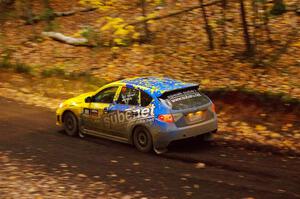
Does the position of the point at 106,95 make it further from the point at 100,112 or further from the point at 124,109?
the point at 124,109

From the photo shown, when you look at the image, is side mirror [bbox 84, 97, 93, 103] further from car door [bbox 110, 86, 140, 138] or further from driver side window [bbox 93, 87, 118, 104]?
car door [bbox 110, 86, 140, 138]

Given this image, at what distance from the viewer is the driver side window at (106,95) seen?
11547 mm

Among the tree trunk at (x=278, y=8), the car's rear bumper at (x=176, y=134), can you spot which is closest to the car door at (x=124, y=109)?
the car's rear bumper at (x=176, y=134)

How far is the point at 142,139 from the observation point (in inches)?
427

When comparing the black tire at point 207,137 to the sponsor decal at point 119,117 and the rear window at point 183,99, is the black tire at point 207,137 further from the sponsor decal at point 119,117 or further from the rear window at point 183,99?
the sponsor decal at point 119,117

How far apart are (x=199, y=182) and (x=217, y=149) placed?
2354 millimetres

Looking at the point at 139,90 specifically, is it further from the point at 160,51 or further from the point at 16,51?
the point at 16,51

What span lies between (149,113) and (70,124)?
9.93 feet

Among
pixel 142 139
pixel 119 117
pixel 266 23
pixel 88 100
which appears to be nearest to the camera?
pixel 142 139

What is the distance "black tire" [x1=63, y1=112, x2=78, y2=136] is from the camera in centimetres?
1243

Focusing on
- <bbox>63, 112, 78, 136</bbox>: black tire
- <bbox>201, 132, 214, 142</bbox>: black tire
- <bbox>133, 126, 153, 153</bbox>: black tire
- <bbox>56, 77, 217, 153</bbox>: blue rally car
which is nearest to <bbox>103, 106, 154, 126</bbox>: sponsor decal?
<bbox>56, 77, 217, 153</bbox>: blue rally car

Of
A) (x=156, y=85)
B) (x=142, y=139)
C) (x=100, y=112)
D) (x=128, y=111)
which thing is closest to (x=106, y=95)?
(x=100, y=112)

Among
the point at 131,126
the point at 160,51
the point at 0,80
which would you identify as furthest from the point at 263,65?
the point at 0,80

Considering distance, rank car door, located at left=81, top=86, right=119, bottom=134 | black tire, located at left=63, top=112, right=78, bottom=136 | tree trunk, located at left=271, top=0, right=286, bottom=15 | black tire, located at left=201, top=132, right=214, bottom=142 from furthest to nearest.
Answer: tree trunk, located at left=271, top=0, right=286, bottom=15 → black tire, located at left=63, top=112, right=78, bottom=136 → car door, located at left=81, top=86, right=119, bottom=134 → black tire, located at left=201, top=132, right=214, bottom=142
